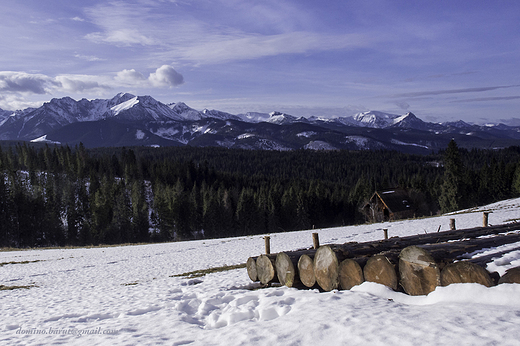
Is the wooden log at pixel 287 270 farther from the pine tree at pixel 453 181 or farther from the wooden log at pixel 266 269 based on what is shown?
the pine tree at pixel 453 181

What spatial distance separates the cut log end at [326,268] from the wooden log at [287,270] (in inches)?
29.3

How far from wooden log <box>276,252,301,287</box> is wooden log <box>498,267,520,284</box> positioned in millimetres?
5060

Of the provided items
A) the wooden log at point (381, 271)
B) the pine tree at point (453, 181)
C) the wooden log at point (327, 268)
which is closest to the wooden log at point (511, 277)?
the wooden log at point (381, 271)

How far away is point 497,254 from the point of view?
7867 millimetres

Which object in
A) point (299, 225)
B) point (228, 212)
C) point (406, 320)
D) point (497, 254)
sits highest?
point (497, 254)

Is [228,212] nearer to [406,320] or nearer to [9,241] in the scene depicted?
[9,241]

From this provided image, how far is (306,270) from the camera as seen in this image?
943 cm

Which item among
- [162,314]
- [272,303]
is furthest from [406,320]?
[162,314]

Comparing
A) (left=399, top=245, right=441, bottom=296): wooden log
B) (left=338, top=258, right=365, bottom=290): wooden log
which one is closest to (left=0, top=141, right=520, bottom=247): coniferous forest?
(left=338, top=258, right=365, bottom=290): wooden log

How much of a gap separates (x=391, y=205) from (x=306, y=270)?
42.4 meters

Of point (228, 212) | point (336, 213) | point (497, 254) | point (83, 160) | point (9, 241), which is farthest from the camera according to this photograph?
point (83, 160)

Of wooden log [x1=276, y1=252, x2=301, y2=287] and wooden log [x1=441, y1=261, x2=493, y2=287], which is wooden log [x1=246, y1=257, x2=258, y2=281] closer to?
wooden log [x1=276, y1=252, x2=301, y2=287]

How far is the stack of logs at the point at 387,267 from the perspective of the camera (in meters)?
6.77

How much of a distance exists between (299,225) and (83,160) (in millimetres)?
76910
